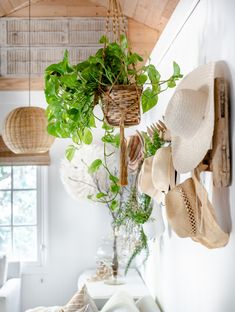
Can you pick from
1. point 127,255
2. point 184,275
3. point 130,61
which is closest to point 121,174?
point 130,61

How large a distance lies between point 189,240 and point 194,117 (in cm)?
87

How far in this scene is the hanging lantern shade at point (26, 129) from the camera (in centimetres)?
379

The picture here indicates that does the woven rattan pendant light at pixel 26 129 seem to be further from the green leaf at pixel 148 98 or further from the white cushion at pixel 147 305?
the green leaf at pixel 148 98

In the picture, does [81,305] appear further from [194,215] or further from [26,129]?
[26,129]

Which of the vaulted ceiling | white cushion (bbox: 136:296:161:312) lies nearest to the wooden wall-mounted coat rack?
white cushion (bbox: 136:296:161:312)

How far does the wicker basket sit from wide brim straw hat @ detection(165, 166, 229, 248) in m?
0.45

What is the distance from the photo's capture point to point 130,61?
212cm

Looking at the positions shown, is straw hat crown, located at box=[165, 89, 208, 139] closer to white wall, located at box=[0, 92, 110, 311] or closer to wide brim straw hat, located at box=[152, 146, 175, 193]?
wide brim straw hat, located at box=[152, 146, 175, 193]

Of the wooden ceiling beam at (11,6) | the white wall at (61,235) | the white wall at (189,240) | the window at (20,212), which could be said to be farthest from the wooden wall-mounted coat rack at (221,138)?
the window at (20,212)

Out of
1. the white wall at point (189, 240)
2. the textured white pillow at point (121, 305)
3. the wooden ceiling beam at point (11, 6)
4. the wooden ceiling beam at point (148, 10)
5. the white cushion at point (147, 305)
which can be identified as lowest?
the white cushion at point (147, 305)

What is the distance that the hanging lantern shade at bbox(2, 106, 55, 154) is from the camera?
3787 mm

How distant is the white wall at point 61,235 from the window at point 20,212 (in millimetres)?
138

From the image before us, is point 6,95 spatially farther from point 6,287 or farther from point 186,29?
point 186,29

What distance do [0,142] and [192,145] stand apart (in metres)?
3.40
